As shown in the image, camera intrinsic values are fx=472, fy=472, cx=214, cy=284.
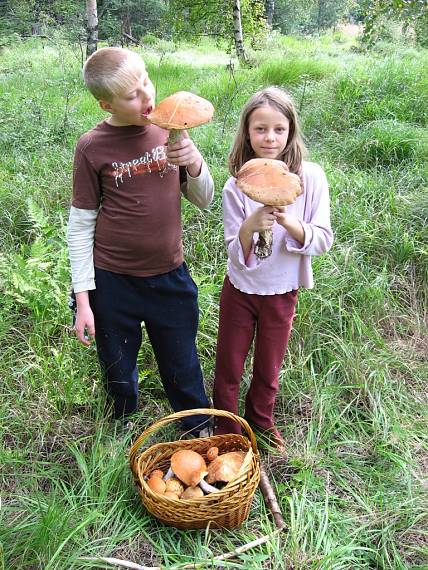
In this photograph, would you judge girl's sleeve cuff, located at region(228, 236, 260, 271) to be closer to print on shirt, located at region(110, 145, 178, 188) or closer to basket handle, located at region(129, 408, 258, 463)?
print on shirt, located at region(110, 145, 178, 188)

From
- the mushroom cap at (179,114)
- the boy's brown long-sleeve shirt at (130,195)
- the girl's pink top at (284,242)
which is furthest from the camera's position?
the girl's pink top at (284,242)

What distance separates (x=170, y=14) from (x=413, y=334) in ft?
32.9

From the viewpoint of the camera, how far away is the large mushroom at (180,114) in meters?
1.66

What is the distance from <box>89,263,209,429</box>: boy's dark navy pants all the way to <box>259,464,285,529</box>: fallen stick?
44cm

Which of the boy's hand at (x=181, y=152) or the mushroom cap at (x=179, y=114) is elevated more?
the mushroom cap at (x=179, y=114)

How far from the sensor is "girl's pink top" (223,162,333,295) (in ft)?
6.59

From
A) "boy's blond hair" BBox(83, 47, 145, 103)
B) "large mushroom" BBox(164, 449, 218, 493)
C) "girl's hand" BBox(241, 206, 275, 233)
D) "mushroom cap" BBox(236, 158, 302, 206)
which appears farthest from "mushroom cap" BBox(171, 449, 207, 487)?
"boy's blond hair" BBox(83, 47, 145, 103)

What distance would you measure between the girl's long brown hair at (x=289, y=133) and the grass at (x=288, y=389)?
131cm

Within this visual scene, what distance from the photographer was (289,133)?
80.3 inches

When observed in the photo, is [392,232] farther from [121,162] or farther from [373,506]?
[121,162]

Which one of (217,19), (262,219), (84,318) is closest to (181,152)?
(262,219)

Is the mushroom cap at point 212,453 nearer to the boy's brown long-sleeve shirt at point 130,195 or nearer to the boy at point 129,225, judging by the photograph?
the boy at point 129,225

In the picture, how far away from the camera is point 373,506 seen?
225cm

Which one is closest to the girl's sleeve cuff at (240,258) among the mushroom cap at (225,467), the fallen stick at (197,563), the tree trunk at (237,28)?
the mushroom cap at (225,467)
